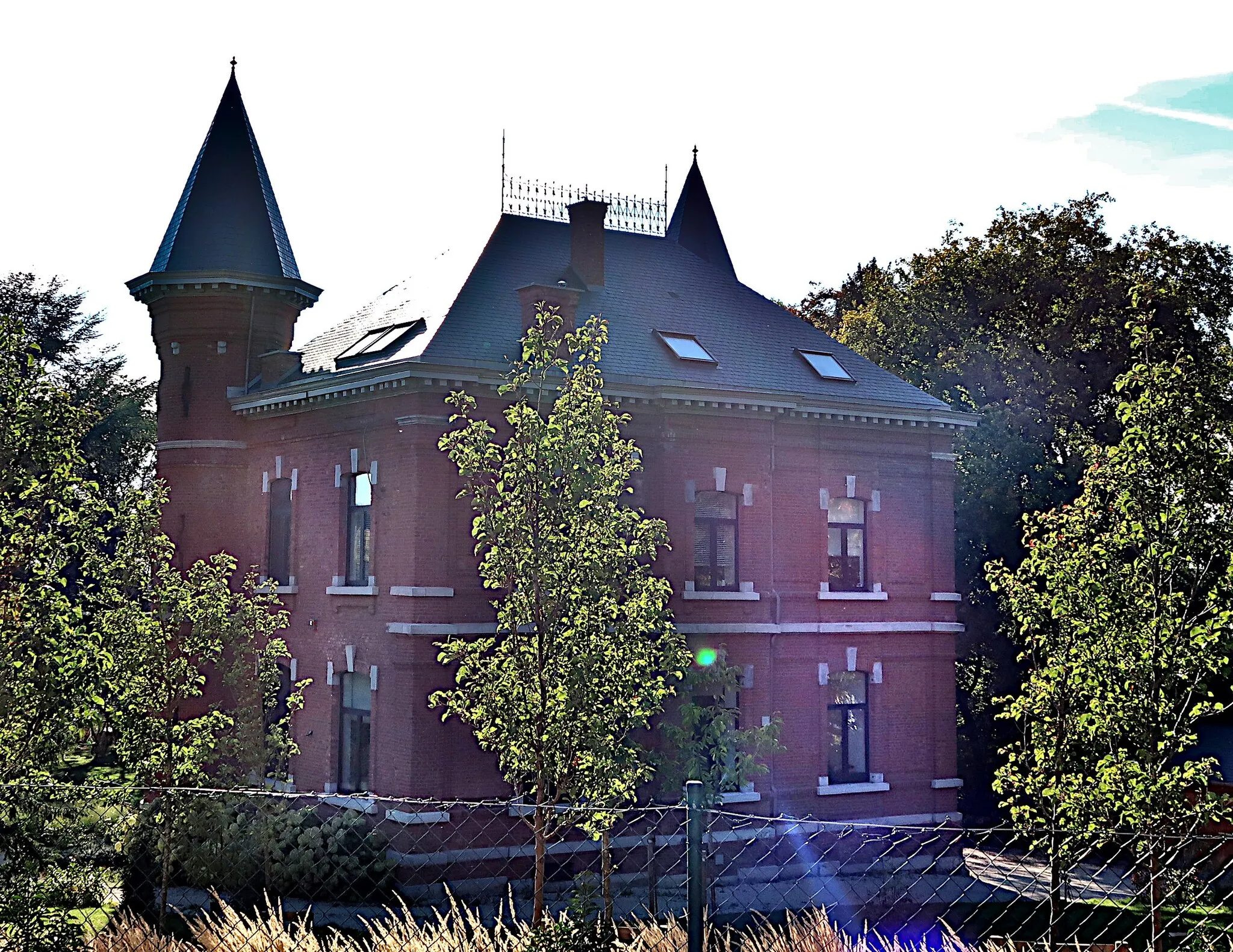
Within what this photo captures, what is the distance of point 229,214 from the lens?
25.4m

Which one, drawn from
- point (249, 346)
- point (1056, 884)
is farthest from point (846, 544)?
point (249, 346)

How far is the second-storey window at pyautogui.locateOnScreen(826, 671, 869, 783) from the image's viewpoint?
2408 centimetres

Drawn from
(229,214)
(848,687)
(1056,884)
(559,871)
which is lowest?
(559,871)

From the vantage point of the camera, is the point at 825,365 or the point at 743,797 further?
the point at 825,365

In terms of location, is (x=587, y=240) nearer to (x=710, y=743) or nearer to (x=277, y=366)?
(x=277, y=366)

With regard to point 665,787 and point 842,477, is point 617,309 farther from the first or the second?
point 665,787

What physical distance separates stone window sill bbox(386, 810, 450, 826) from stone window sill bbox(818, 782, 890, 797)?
731cm

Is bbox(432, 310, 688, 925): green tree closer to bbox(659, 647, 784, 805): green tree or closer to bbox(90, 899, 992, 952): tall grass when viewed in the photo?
bbox(90, 899, 992, 952): tall grass

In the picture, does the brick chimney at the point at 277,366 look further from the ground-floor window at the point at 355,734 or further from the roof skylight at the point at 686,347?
the roof skylight at the point at 686,347

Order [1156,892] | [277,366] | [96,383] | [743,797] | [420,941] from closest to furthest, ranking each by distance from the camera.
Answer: [420,941] → [1156,892] → [743,797] → [277,366] → [96,383]

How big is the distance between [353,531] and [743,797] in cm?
839

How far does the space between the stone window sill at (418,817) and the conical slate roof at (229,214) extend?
10945mm

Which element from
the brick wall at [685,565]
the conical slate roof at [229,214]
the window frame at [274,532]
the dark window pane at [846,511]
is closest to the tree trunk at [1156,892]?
the brick wall at [685,565]

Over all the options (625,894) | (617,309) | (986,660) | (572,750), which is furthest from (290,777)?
(986,660)
